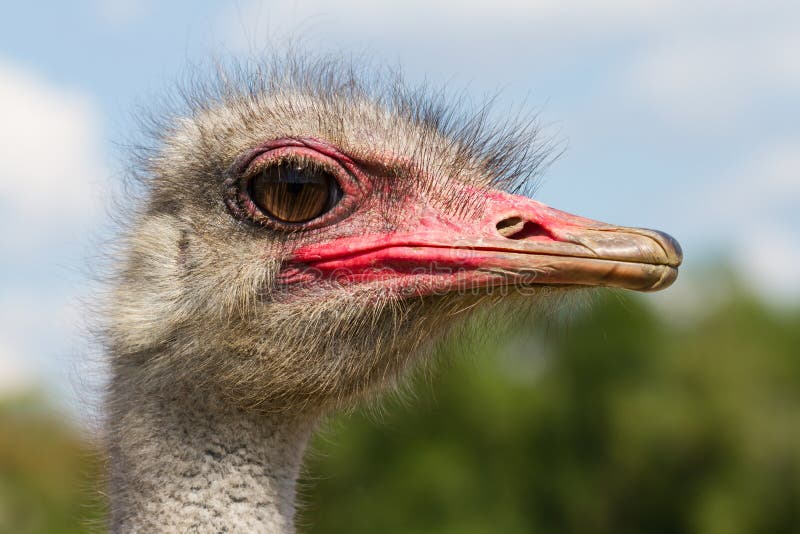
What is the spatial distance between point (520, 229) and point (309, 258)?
0.61 metres

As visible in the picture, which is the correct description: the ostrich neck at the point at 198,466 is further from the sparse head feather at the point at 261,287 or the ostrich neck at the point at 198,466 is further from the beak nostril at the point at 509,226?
the beak nostril at the point at 509,226

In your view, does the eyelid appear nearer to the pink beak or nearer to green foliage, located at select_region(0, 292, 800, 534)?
the pink beak

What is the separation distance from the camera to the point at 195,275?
10.8ft

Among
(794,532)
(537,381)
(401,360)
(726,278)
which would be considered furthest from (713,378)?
(401,360)

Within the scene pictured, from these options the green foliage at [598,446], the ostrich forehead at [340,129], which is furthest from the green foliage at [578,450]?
the ostrich forehead at [340,129]

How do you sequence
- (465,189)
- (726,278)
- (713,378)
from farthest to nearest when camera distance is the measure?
(726,278)
(713,378)
(465,189)

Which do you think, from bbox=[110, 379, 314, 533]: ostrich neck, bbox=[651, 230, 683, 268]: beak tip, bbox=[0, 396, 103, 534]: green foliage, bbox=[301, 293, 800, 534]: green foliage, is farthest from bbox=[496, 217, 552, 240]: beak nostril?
bbox=[301, 293, 800, 534]: green foliage

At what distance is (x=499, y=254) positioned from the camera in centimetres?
316

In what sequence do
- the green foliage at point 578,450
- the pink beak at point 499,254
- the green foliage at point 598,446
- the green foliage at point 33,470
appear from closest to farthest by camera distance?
the pink beak at point 499,254 < the green foliage at point 33,470 < the green foliage at point 578,450 < the green foliage at point 598,446

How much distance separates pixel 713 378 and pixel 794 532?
507cm

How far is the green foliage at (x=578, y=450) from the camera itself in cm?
2847

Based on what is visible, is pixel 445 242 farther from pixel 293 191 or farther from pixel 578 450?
pixel 578 450

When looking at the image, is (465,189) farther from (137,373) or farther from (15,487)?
(15,487)

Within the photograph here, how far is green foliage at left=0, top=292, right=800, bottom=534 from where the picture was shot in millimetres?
28469
